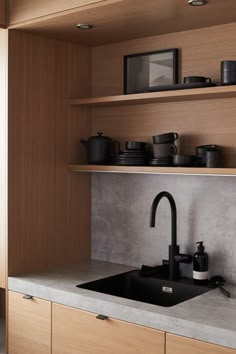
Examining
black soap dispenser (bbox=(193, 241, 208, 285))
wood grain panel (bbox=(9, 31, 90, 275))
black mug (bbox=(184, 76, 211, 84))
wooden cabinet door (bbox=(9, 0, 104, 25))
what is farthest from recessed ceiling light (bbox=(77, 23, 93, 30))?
black soap dispenser (bbox=(193, 241, 208, 285))

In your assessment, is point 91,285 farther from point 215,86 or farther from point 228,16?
point 228,16

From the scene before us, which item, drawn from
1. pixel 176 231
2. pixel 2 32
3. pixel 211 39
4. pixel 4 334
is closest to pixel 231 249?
pixel 176 231

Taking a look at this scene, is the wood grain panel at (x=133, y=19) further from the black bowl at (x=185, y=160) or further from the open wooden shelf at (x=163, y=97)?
the black bowl at (x=185, y=160)

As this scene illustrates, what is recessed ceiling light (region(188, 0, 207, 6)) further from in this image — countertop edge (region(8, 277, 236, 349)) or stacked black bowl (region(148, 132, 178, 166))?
countertop edge (region(8, 277, 236, 349))

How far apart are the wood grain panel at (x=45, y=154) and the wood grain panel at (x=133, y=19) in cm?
18

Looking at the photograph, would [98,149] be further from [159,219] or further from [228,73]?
[228,73]

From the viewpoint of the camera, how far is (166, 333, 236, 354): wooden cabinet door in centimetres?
214

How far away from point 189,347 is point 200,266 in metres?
0.67

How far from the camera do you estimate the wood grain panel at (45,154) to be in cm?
Result: 304

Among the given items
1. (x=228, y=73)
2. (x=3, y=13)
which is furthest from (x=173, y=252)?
(x=3, y=13)

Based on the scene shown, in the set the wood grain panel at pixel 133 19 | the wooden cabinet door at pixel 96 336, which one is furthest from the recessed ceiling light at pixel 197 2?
the wooden cabinet door at pixel 96 336

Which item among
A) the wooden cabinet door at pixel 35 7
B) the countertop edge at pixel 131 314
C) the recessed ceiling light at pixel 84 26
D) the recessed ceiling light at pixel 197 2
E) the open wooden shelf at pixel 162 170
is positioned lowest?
the countertop edge at pixel 131 314

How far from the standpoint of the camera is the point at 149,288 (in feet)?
9.89

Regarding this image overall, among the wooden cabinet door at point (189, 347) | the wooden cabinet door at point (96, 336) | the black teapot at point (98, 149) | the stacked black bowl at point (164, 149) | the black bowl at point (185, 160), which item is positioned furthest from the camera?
the black teapot at point (98, 149)
